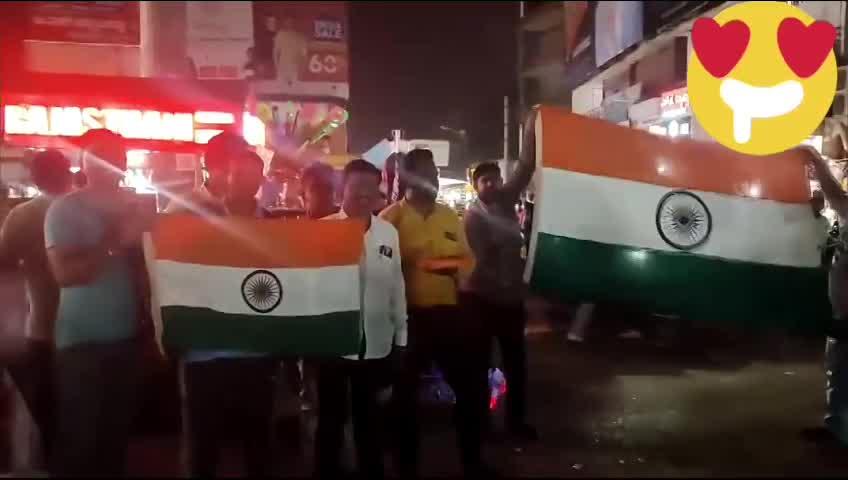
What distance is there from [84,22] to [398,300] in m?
11.8

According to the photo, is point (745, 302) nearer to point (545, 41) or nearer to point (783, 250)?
point (783, 250)

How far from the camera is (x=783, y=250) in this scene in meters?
4.04

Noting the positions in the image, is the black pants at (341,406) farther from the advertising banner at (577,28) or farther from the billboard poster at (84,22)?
the advertising banner at (577,28)

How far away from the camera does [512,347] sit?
4980 millimetres

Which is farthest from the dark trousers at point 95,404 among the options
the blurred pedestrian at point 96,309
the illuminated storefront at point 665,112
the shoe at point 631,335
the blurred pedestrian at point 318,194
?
the illuminated storefront at point 665,112

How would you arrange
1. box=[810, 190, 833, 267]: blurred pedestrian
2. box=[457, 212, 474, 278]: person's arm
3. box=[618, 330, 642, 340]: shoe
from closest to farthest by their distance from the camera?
1. box=[810, 190, 833, 267]: blurred pedestrian
2. box=[457, 212, 474, 278]: person's arm
3. box=[618, 330, 642, 340]: shoe

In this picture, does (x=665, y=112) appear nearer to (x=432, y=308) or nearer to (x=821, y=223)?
(x=821, y=223)

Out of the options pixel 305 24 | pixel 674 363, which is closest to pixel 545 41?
pixel 305 24

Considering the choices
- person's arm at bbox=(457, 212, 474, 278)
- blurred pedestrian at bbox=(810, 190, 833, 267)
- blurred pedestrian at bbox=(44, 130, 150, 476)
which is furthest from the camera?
person's arm at bbox=(457, 212, 474, 278)

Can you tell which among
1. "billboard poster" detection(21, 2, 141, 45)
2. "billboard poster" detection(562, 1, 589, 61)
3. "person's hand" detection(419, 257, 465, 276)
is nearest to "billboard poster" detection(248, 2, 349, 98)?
"billboard poster" detection(21, 2, 141, 45)

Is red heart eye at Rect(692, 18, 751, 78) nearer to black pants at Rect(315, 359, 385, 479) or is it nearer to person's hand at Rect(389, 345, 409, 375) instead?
person's hand at Rect(389, 345, 409, 375)

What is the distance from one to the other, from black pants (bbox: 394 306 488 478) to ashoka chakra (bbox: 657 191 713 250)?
1067 millimetres

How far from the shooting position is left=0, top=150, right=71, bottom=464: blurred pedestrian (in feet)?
13.1

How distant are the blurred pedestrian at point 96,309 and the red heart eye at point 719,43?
2.90 m
